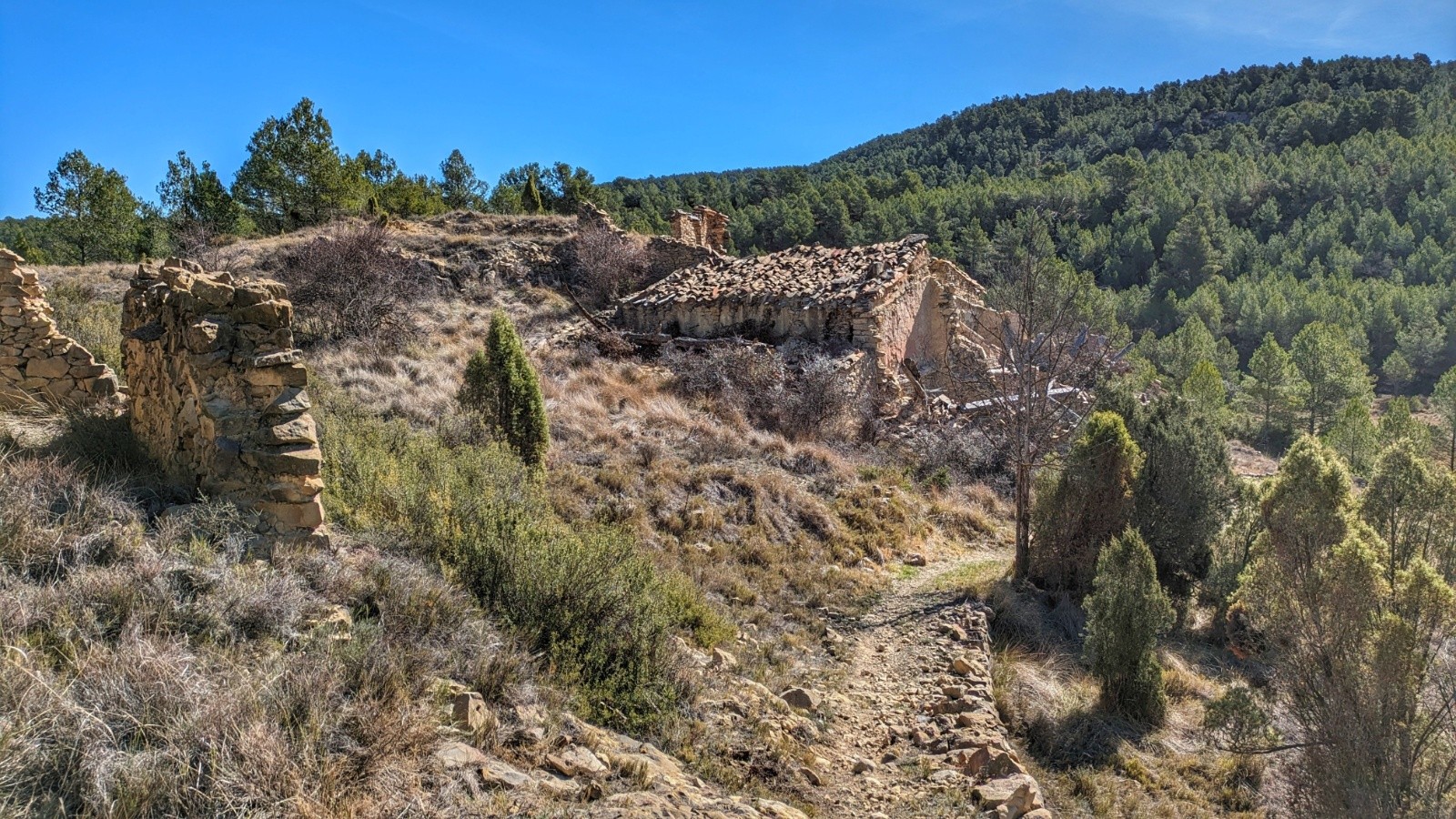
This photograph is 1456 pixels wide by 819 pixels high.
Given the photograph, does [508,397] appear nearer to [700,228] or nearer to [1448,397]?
[700,228]

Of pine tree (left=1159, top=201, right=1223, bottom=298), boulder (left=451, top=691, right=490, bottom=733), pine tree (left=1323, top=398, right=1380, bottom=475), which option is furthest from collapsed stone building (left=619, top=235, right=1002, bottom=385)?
pine tree (left=1159, top=201, right=1223, bottom=298)

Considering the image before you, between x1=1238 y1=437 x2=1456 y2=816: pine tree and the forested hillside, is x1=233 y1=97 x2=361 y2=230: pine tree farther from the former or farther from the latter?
x1=1238 y1=437 x2=1456 y2=816: pine tree

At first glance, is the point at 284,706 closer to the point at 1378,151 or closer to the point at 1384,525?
the point at 1384,525

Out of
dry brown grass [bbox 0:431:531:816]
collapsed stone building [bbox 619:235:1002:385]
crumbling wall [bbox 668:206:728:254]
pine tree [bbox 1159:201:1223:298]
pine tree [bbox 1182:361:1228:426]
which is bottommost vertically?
dry brown grass [bbox 0:431:531:816]

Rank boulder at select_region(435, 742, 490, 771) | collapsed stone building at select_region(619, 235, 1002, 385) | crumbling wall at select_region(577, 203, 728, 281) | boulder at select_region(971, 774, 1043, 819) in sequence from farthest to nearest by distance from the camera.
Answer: crumbling wall at select_region(577, 203, 728, 281) < collapsed stone building at select_region(619, 235, 1002, 385) < boulder at select_region(971, 774, 1043, 819) < boulder at select_region(435, 742, 490, 771)

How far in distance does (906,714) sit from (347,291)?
12.2 meters

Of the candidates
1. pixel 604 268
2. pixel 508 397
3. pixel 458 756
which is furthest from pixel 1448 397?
pixel 458 756

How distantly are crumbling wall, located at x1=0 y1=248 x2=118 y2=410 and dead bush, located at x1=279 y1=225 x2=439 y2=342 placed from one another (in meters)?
6.09

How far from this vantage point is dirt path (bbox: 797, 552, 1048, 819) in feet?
14.7

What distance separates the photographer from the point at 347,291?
43.5 feet

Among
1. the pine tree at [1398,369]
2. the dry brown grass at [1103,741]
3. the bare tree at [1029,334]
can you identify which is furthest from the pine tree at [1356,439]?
the dry brown grass at [1103,741]

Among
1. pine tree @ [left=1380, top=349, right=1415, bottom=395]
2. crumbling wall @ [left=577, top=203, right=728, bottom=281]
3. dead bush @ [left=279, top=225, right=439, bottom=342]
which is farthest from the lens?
pine tree @ [left=1380, top=349, right=1415, bottom=395]

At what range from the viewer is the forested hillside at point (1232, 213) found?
3722cm

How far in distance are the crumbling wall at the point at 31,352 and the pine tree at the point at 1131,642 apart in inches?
352
